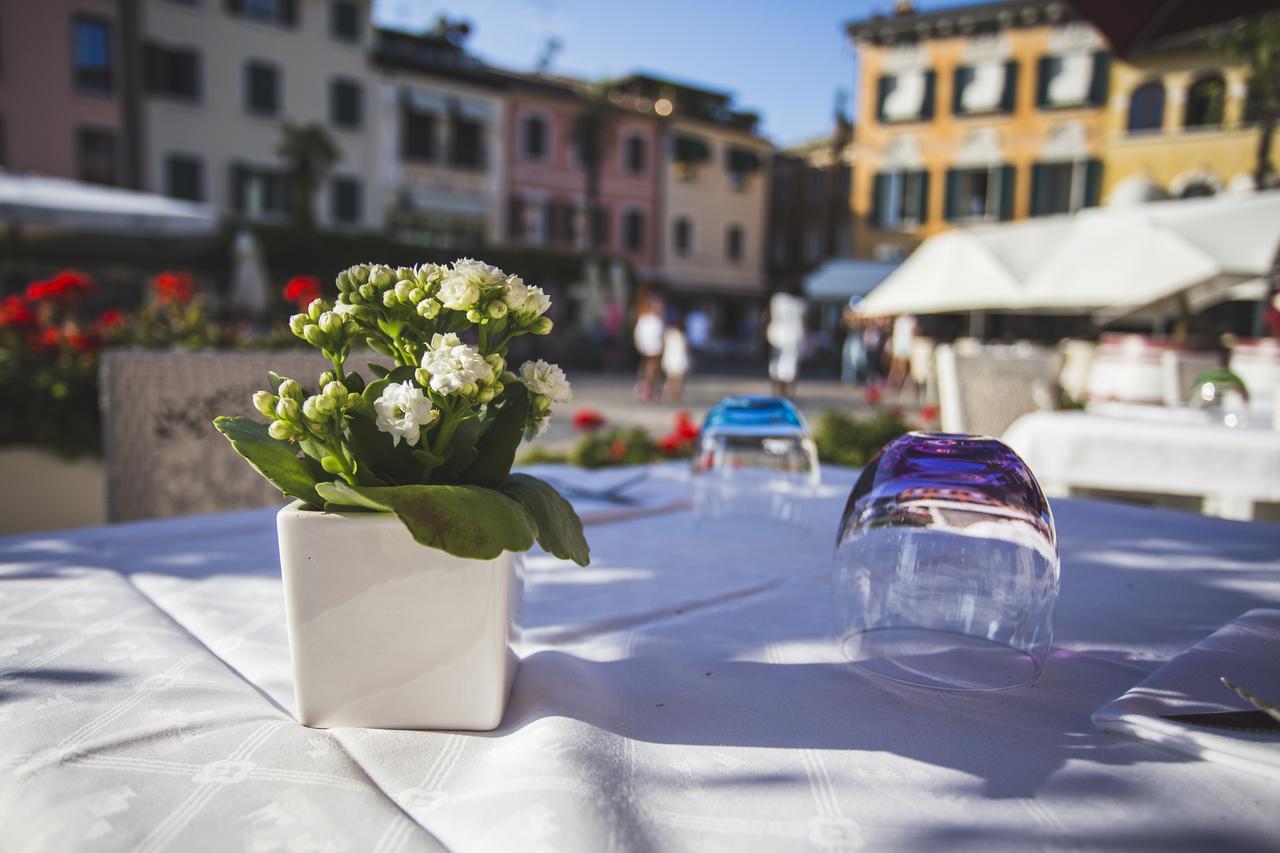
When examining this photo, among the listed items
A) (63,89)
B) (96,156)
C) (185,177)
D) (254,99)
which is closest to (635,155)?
(254,99)

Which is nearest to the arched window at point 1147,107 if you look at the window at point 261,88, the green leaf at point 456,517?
the window at point 261,88

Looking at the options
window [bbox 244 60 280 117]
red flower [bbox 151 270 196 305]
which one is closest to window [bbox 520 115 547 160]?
window [bbox 244 60 280 117]

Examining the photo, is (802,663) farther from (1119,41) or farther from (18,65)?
(18,65)

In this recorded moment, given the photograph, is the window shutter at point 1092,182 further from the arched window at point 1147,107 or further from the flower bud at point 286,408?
the flower bud at point 286,408

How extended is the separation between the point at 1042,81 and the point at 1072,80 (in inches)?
30.6

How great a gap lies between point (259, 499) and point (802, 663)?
217 cm

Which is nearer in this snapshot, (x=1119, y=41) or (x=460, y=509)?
(x=460, y=509)

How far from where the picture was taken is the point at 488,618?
740 millimetres

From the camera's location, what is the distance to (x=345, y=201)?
77.2ft

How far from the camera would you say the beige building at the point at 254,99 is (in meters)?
A: 20.6

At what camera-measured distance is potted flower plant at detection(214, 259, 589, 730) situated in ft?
2.31

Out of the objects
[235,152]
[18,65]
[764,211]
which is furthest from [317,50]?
[764,211]

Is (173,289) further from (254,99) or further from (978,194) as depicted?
(978,194)

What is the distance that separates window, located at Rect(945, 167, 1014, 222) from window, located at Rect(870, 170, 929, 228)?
2.56 ft
